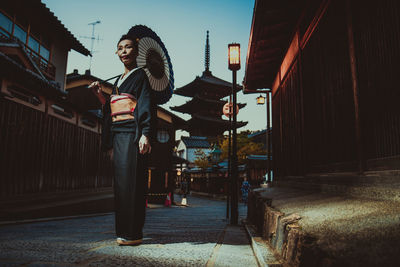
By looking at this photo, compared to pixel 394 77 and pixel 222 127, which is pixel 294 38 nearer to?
pixel 394 77

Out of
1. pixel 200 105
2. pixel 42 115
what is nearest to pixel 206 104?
pixel 200 105

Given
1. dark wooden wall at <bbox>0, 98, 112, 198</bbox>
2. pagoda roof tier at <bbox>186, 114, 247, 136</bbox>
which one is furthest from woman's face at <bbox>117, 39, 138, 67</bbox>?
pagoda roof tier at <bbox>186, 114, 247, 136</bbox>

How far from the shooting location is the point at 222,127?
43062mm

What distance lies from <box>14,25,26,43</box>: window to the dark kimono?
1090 centimetres

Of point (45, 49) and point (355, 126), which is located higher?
point (45, 49)

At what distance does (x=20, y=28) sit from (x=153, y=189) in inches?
516

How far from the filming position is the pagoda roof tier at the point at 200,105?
39.7 metres

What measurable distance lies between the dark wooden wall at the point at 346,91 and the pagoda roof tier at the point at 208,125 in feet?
116

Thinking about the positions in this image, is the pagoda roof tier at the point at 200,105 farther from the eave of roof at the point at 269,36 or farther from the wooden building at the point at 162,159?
the eave of roof at the point at 269,36

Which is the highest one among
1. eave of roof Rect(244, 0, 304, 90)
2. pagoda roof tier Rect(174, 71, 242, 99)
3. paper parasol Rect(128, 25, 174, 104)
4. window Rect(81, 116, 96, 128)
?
pagoda roof tier Rect(174, 71, 242, 99)

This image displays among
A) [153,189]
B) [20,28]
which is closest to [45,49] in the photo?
[20,28]

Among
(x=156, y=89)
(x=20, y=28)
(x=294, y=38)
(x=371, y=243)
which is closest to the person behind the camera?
(x=371, y=243)

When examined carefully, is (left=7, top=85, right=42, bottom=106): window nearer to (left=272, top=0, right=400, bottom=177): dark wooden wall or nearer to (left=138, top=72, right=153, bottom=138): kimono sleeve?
(left=138, top=72, right=153, bottom=138): kimono sleeve

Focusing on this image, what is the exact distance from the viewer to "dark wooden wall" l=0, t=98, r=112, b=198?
720cm
